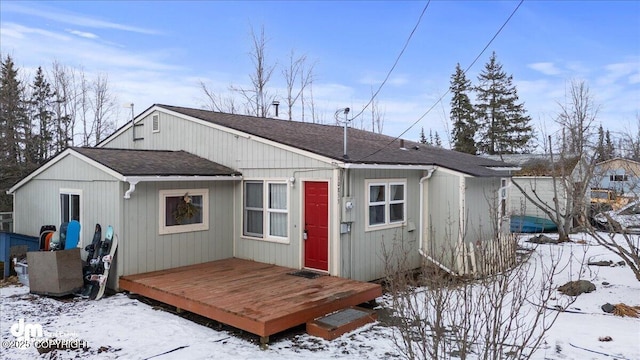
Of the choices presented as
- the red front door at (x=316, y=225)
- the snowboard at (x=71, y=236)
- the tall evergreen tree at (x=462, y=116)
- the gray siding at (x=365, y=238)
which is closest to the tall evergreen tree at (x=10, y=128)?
the snowboard at (x=71, y=236)

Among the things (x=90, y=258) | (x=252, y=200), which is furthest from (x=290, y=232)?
(x=90, y=258)

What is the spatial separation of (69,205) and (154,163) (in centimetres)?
213

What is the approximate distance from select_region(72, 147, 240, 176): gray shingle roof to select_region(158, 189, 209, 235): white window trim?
427 millimetres

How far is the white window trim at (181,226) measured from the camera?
8.36m

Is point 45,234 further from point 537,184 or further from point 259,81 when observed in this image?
point 537,184

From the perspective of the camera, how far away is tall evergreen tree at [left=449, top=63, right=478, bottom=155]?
31.7 m

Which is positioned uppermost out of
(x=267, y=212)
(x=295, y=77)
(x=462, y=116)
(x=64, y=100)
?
(x=295, y=77)

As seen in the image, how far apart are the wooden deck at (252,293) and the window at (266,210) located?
2.50 feet

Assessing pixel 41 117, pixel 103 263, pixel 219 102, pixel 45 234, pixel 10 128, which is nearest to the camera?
pixel 103 263

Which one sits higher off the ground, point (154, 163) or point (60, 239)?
point (154, 163)

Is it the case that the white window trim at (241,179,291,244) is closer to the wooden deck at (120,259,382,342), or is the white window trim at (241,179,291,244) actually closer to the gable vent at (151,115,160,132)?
the wooden deck at (120,259,382,342)

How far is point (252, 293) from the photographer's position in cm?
671

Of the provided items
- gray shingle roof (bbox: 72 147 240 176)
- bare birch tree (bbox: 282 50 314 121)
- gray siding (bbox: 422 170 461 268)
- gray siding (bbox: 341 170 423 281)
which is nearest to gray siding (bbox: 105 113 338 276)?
gray shingle roof (bbox: 72 147 240 176)

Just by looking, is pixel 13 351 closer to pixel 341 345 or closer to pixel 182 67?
pixel 341 345
